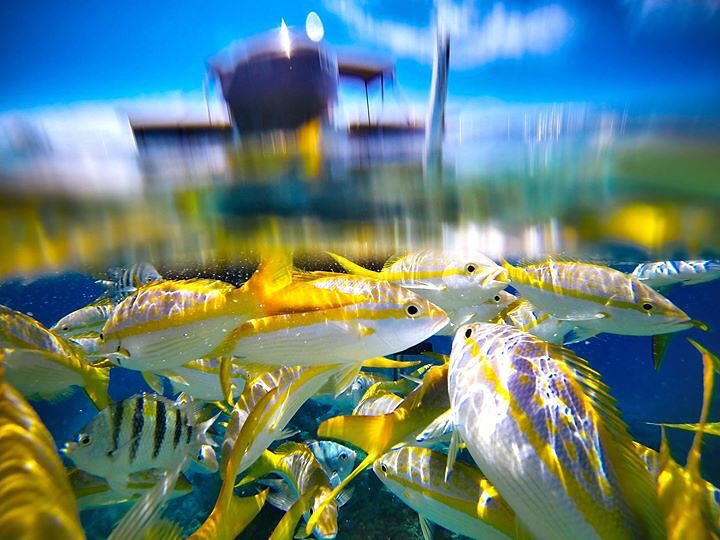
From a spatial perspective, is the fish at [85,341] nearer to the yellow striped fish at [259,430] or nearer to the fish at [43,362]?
the fish at [43,362]

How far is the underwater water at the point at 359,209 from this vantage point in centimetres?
482

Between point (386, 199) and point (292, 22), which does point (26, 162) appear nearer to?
point (292, 22)

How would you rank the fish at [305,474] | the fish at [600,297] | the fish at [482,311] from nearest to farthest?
1. the fish at [600,297]
2. the fish at [305,474]
3. the fish at [482,311]

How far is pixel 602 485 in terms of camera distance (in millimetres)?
1816

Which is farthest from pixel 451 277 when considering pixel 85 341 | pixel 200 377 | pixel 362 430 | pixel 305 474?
pixel 85 341

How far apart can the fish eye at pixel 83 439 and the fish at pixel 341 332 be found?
1518 mm

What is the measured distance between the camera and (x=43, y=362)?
326 cm

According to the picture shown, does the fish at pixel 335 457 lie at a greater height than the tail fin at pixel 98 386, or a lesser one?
lesser

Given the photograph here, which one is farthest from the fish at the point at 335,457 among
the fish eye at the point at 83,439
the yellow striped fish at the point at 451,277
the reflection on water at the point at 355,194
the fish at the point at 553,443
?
the fish at the point at 553,443

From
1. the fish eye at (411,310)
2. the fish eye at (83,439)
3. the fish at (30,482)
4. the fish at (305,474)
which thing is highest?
the fish eye at (411,310)

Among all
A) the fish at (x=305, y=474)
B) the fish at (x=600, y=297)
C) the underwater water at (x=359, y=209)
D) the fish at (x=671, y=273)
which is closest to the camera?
the fish at (x=600, y=297)

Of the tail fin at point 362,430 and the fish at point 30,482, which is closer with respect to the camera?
the fish at point 30,482

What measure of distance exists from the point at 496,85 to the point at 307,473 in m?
4.81

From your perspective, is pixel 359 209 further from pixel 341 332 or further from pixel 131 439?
pixel 131 439
